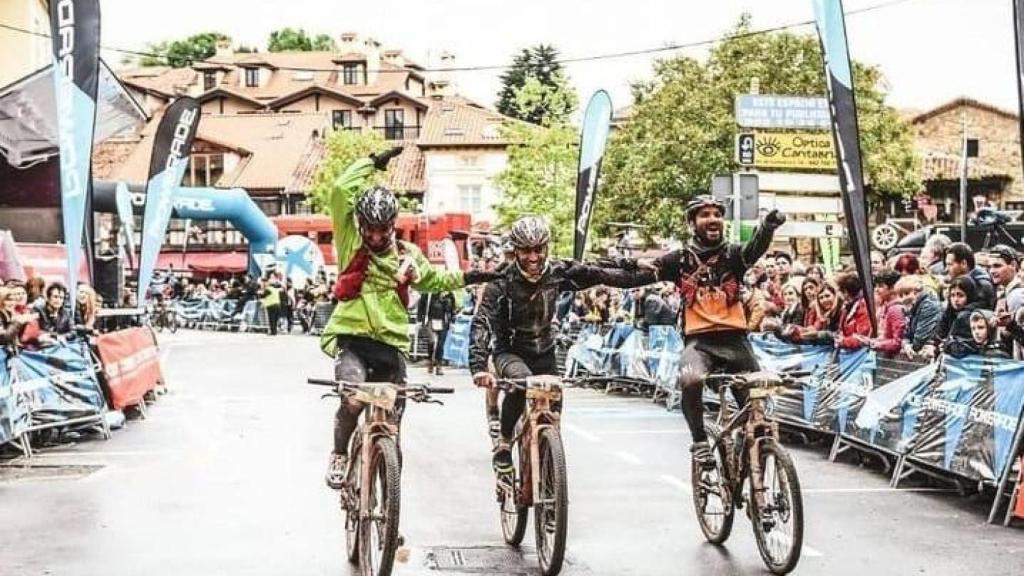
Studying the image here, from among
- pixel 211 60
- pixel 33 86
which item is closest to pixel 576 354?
pixel 33 86

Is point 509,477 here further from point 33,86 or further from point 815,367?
point 33,86

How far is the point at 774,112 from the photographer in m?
22.0

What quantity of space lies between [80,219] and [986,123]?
2687 inches

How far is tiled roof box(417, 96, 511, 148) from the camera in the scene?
287ft

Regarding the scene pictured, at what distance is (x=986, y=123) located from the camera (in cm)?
7656

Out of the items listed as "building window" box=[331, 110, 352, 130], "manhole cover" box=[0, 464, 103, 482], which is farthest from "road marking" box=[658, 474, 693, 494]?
"building window" box=[331, 110, 352, 130]

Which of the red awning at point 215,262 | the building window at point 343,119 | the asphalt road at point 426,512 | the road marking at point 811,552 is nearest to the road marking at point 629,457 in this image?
the asphalt road at point 426,512

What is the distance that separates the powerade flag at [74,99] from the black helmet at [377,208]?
25.3 ft

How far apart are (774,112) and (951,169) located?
5399 centimetres

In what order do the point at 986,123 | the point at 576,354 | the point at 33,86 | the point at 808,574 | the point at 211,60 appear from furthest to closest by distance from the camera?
1. the point at 211,60
2. the point at 986,123
3. the point at 33,86
4. the point at 576,354
5. the point at 808,574

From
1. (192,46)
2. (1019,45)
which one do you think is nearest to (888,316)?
(1019,45)

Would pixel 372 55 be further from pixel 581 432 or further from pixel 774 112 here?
pixel 581 432

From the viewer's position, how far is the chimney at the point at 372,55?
4222 inches

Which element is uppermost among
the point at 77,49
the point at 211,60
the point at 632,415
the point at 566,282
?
the point at 211,60
